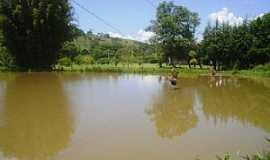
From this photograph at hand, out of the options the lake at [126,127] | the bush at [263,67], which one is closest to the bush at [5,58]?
the lake at [126,127]

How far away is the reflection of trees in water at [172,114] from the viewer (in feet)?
34.2

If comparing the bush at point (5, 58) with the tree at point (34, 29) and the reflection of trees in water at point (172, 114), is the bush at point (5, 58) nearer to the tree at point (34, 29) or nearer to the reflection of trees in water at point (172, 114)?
the tree at point (34, 29)

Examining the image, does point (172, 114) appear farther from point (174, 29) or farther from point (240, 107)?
point (174, 29)

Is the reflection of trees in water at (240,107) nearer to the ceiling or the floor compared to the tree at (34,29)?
nearer to the floor

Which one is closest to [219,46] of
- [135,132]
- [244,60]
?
[244,60]

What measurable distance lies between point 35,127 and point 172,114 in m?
5.12

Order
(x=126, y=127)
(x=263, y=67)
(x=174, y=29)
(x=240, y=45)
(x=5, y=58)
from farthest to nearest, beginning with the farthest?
(x=174, y=29), (x=240, y=45), (x=5, y=58), (x=263, y=67), (x=126, y=127)

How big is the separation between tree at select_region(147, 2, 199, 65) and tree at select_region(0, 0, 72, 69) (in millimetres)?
18660

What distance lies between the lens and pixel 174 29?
52.9m

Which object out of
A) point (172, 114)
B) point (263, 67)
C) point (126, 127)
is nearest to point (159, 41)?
point (263, 67)

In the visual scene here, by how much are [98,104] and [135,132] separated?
5106mm

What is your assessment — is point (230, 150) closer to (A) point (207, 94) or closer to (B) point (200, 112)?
(B) point (200, 112)

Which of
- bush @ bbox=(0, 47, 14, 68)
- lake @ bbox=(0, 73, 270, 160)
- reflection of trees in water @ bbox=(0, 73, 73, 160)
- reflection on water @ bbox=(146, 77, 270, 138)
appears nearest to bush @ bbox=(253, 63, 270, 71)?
reflection on water @ bbox=(146, 77, 270, 138)

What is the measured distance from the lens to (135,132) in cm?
970
